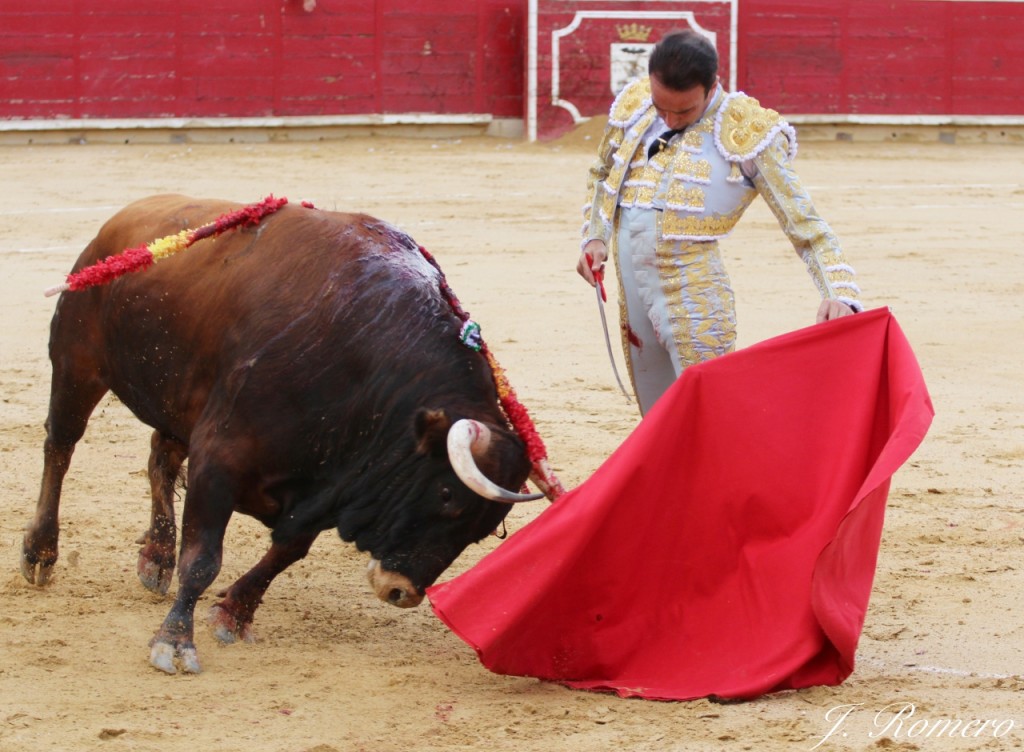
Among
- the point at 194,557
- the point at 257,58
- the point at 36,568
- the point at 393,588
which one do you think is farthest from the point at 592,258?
the point at 257,58

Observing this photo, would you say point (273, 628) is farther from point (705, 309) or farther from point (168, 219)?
point (705, 309)

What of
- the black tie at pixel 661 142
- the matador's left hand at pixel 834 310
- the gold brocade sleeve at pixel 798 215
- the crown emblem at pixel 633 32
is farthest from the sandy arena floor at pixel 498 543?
the crown emblem at pixel 633 32

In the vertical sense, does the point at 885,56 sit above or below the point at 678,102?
below

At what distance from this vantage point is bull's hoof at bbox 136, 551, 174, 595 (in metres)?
3.69

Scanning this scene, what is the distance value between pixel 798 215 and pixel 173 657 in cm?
153

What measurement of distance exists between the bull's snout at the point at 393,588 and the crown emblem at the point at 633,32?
10.7m

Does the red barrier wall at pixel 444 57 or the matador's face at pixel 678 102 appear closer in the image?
the matador's face at pixel 678 102

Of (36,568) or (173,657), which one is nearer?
(173,657)

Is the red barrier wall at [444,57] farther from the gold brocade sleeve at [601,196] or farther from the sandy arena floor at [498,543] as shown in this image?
the gold brocade sleeve at [601,196]

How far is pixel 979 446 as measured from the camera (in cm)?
492

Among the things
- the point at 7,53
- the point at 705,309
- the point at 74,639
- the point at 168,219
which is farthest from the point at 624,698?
the point at 7,53

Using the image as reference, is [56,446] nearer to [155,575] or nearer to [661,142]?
[155,575]

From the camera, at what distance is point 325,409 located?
310cm

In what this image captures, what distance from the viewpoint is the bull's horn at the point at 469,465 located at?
2.88 meters
